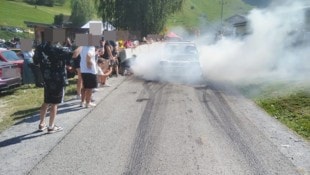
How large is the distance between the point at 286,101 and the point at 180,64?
6.28 metres

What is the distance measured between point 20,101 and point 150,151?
698cm

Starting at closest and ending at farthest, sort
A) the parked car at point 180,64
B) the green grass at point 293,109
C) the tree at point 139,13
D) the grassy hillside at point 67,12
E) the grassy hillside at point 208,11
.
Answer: the green grass at point 293,109 < the parked car at point 180,64 < the tree at point 139,13 < the grassy hillside at point 67,12 < the grassy hillside at point 208,11

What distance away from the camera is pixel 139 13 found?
114 feet

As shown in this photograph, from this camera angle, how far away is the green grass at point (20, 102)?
33.0ft

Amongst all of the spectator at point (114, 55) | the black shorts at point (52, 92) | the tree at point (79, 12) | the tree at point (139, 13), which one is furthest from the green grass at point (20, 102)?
the tree at point (79, 12)

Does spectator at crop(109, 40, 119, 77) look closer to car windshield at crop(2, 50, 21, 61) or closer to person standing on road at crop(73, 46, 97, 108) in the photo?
car windshield at crop(2, 50, 21, 61)

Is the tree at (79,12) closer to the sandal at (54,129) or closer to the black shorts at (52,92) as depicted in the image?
the sandal at (54,129)

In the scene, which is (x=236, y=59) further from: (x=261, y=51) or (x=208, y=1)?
(x=208, y=1)

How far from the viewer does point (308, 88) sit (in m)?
13.6

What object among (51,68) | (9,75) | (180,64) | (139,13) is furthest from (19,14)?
(51,68)

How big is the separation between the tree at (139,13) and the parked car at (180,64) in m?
17.0

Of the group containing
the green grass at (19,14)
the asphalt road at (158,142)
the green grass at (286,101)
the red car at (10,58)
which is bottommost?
the asphalt road at (158,142)

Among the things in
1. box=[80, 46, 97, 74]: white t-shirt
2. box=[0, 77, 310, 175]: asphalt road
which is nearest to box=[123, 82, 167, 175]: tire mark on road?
box=[0, 77, 310, 175]: asphalt road

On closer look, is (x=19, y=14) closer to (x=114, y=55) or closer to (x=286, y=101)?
(x=114, y=55)
